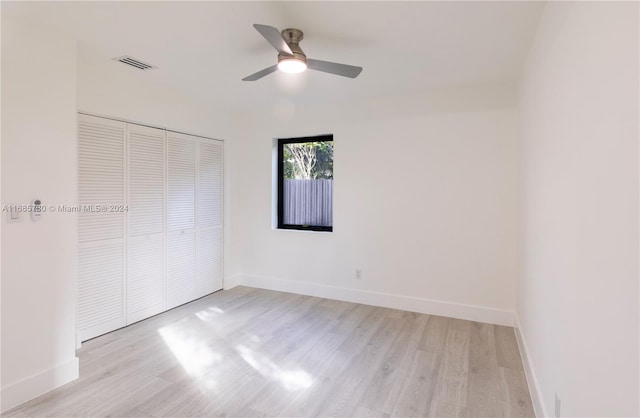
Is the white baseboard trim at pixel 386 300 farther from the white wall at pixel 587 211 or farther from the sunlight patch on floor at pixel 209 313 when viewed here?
the white wall at pixel 587 211

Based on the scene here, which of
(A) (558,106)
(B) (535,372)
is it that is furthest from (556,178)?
(B) (535,372)

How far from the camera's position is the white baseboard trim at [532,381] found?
184 centimetres

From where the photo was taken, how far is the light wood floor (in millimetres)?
2025

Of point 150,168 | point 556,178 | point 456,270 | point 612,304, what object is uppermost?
point 150,168

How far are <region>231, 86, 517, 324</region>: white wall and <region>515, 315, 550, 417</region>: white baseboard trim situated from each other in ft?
2.16

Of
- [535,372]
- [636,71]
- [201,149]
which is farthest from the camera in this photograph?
[201,149]

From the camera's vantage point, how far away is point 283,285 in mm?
4391

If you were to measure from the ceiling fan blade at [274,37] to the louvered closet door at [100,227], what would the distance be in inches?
76.4

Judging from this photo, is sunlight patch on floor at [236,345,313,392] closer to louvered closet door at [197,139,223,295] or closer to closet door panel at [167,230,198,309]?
closet door panel at [167,230,198,309]

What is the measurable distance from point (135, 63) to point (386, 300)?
3461 mm

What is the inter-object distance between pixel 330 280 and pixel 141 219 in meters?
2.26

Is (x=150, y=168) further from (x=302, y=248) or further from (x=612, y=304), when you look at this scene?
(x=612, y=304)

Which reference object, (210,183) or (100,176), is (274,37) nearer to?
(100,176)

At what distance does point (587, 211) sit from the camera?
3.82 ft
